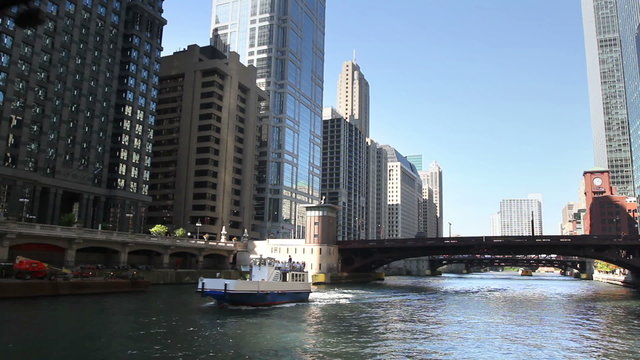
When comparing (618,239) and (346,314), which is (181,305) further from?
(618,239)

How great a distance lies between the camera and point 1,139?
99875 millimetres

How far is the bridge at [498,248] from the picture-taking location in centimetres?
11500

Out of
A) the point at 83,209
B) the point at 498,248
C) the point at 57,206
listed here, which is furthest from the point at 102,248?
the point at 498,248

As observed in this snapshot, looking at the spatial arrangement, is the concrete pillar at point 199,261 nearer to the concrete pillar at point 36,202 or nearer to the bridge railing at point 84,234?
the bridge railing at point 84,234

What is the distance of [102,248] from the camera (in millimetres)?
101688

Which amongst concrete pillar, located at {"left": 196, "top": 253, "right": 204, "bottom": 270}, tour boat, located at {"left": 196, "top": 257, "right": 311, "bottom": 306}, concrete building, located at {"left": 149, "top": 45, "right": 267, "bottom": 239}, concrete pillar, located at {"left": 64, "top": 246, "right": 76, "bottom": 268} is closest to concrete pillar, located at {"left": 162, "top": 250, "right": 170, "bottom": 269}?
concrete pillar, located at {"left": 196, "top": 253, "right": 204, "bottom": 270}

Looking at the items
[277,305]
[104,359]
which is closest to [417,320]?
[277,305]

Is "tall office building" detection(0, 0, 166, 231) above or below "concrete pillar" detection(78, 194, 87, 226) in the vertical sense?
above

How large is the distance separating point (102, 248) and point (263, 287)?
52.6 m

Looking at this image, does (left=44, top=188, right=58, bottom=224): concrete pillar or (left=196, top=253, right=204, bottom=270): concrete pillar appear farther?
(left=196, top=253, right=204, bottom=270): concrete pillar

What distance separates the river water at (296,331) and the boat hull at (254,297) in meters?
1.54

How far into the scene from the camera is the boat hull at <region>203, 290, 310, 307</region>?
59.8 metres

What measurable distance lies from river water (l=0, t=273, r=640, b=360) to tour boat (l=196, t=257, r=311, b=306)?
6.20 ft

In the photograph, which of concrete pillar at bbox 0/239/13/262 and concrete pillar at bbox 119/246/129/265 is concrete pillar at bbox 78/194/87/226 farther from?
concrete pillar at bbox 0/239/13/262
